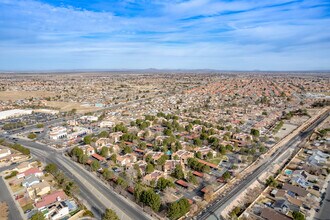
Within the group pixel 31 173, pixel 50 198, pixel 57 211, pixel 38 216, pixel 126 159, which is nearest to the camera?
pixel 38 216

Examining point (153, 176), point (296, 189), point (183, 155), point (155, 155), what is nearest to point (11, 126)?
point (155, 155)

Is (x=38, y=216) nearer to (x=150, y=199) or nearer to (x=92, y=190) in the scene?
(x=92, y=190)

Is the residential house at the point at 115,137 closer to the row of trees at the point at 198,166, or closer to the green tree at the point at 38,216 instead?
the row of trees at the point at 198,166

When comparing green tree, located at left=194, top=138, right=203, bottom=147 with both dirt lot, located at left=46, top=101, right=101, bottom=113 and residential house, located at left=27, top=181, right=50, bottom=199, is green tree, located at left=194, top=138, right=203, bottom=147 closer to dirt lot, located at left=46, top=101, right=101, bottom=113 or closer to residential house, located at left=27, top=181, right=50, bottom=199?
residential house, located at left=27, top=181, right=50, bottom=199

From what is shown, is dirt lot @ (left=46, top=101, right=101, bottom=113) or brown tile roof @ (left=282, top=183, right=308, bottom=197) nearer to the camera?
brown tile roof @ (left=282, top=183, right=308, bottom=197)

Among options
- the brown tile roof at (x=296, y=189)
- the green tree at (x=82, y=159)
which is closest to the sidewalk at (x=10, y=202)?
the green tree at (x=82, y=159)

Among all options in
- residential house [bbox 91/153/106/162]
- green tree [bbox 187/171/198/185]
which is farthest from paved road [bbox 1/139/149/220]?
green tree [bbox 187/171/198/185]
